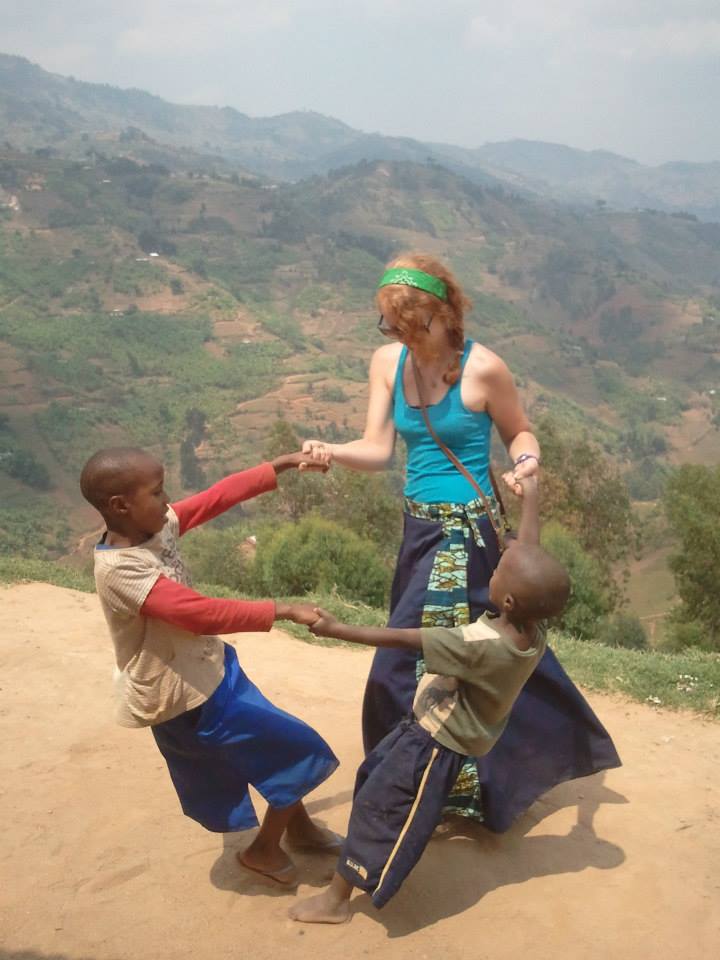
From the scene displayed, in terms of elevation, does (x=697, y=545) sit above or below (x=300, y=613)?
below

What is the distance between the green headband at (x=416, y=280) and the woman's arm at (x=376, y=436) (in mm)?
299

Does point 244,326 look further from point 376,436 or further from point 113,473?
point 113,473

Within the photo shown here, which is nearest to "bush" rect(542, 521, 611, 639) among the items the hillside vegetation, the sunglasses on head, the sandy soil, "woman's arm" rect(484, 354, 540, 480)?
the sandy soil

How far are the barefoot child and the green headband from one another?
789mm

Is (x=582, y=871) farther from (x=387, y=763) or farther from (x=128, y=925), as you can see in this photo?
(x=128, y=925)

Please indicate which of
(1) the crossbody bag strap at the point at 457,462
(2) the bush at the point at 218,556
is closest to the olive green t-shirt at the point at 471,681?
(1) the crossbody bag strap at the point at 457,462

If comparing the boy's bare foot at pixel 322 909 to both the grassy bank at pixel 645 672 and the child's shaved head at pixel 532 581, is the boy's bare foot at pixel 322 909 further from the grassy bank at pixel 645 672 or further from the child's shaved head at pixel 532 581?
the grassy bank at pixel 645 672

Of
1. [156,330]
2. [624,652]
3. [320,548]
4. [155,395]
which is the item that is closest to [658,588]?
[320,548]

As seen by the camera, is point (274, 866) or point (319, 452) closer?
point (274, 866)

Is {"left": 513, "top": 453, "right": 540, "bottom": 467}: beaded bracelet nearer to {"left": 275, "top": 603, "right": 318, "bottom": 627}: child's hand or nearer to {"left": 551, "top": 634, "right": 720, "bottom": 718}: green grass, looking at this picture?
{"left": 275, "top": 603, "right": 318, "bottom": 627}: child's hand

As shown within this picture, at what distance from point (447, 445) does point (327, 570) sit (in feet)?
20.0

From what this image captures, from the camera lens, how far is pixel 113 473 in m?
2.53

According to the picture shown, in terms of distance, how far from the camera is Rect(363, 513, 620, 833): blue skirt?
324 cm

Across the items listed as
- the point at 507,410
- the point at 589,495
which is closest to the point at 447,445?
the point at 507,410
